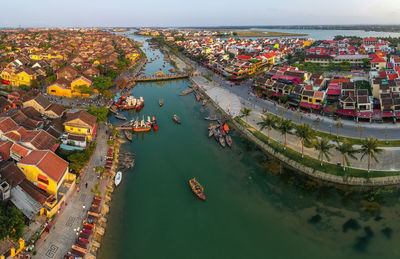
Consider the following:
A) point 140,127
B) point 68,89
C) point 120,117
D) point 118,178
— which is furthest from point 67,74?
point 118,178

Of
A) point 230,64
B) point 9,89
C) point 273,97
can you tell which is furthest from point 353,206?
point 9,89

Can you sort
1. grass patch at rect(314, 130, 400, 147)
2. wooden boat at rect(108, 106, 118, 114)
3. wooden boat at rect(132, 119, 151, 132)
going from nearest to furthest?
grass patch at rect(314, 130, 400, 147) < wooden boat at rect(132, 119, 151, 132) < wooden boat at rect(108, 106, 118, 114)

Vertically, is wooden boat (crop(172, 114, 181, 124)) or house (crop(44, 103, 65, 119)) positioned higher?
house (crop(44, 103, 65, 119))

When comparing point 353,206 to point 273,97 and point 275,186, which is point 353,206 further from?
point 273,97

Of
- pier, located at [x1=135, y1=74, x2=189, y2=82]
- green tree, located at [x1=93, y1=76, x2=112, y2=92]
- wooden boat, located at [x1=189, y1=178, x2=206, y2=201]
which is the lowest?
wooden boat, located at [x1=189, y1=178, x2=206, y2=201]

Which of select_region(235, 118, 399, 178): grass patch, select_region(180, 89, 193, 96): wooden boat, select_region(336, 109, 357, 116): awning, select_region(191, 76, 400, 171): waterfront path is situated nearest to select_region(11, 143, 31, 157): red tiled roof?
select_region(235, 118, 399, 178): grass patch

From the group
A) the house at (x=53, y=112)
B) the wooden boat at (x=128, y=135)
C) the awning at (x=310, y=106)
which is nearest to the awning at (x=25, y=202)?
the wooden boat at (x=128, y=135)

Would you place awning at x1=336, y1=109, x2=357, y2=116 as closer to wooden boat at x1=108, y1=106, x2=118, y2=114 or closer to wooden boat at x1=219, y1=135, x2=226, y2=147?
wooden boat at x1=219, y1=135, x2=226, y2=147
